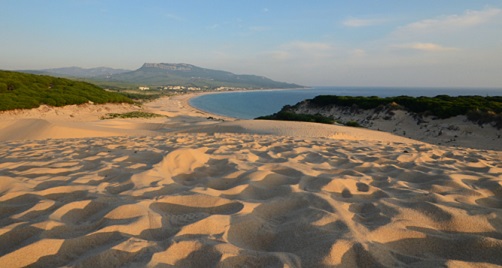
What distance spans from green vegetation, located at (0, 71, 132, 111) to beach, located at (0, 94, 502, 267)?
863 inches

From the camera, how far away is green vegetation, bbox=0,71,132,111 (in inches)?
819

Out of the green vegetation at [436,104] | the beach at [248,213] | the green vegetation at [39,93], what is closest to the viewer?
the beach at [248,213]

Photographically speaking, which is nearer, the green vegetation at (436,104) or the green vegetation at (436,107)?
the green vegetation at (436,107)

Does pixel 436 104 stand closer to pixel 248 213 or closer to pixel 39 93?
pixel 248 213

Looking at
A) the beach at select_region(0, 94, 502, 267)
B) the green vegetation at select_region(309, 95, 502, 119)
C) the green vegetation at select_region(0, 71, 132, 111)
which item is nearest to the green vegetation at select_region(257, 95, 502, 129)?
the green vegetation at select_region(309, 95, 502, 119)

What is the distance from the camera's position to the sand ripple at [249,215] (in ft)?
5.48

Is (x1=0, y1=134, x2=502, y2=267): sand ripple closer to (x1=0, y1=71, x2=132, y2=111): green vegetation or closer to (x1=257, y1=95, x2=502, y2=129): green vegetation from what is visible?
(x1=257, y1=95, x2=502, y2=129): green vegetation

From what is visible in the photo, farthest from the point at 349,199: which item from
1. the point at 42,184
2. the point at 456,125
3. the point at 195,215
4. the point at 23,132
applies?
the point at 456,125

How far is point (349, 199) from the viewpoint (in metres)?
2.60

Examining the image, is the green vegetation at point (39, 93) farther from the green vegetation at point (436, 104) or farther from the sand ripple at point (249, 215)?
the green vegetation at point (436, 104)

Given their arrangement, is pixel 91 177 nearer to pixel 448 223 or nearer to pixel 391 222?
pixel 391 222

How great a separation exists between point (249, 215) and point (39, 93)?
28.2 m

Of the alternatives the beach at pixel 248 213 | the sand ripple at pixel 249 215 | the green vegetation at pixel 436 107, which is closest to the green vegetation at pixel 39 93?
the green vegetation at pixel 436 107

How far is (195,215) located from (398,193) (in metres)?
1.93
